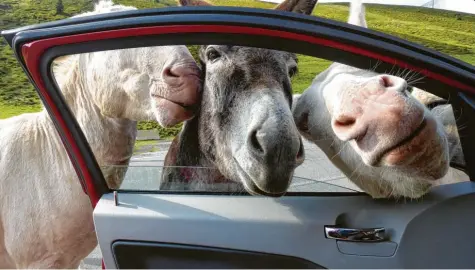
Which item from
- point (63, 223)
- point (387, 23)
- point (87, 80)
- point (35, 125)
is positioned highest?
point (387, 23)

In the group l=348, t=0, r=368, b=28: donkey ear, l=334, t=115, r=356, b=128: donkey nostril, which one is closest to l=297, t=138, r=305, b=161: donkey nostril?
l=334, t=115, r=356, b=128: donkey nostril

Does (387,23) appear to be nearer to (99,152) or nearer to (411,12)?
(411,12)

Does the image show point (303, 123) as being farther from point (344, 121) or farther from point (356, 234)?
point (356, 234)

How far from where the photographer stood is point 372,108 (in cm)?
115

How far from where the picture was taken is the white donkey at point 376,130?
114 cm

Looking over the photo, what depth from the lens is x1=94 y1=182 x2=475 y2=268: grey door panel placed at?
139cm

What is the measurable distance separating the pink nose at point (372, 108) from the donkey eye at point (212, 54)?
0.36 m

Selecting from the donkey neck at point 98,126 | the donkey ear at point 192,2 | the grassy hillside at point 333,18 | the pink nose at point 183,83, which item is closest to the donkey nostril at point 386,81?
the grassy hillside at point 333,18

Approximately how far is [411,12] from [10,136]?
154cm

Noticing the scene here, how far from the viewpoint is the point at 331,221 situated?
1.43 meters

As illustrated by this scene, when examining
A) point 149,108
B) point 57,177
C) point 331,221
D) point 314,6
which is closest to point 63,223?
point 57,177

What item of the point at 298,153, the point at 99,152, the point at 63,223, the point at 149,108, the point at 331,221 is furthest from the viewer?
the point at 63,223

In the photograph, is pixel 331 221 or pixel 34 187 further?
pixel 34 187

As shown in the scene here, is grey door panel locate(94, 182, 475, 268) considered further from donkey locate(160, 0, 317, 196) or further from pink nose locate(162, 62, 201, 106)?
pink nose locate(162, 62, 201, 106)
